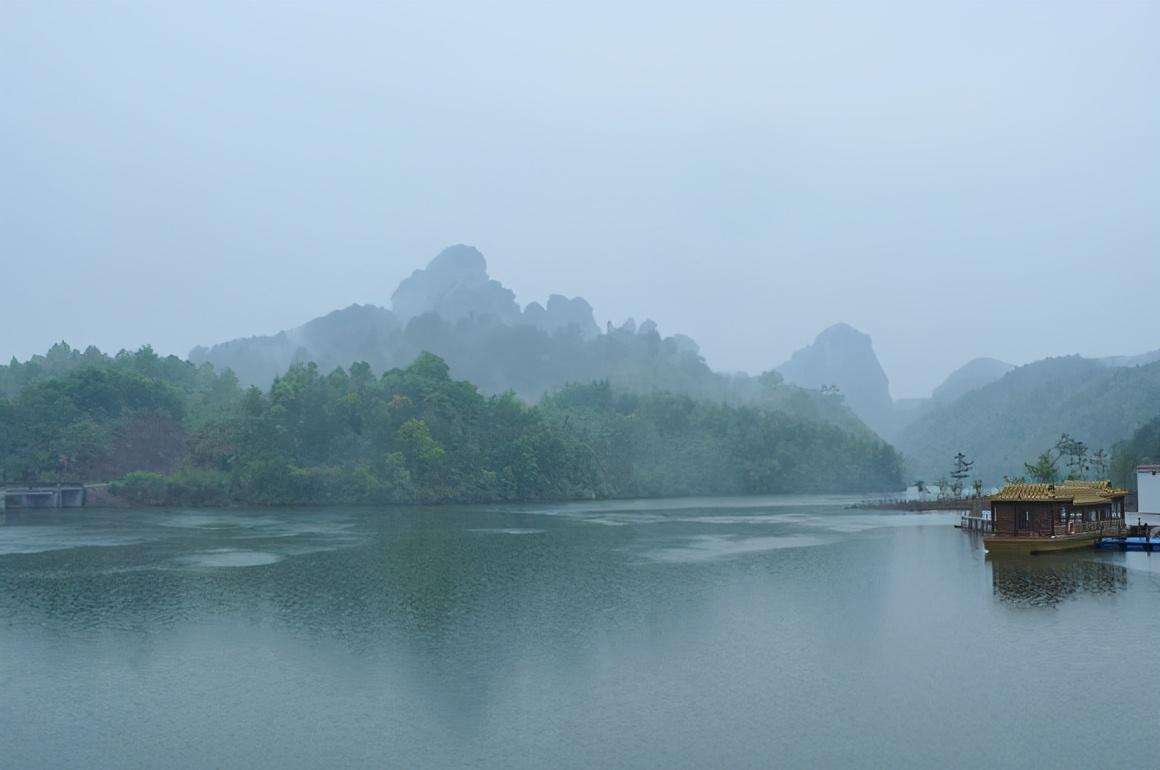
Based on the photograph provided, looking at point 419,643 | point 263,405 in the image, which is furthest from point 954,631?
point 263,405

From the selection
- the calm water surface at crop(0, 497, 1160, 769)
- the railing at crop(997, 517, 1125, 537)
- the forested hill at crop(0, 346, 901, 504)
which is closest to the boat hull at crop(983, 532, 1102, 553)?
the railing at crop(997, 517, 1125, 537)

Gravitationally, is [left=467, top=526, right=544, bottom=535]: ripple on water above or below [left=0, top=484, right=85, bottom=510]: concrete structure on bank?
below

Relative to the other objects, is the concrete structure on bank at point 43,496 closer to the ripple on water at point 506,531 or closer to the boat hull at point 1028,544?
the ripple on water at point 506,531

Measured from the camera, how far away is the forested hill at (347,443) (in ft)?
349

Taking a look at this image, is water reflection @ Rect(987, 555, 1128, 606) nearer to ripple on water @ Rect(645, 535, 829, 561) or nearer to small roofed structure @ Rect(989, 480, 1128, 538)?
small roofed structure @ Rect(989, 480, 1128, 538)

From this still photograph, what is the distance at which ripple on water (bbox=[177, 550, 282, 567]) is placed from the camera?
48.2 m

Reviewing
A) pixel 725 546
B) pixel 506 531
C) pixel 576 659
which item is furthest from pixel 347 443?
pixel 576 659

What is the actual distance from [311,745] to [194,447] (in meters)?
100

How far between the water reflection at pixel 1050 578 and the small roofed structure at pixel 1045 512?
2481mm

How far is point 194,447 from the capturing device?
110 metres

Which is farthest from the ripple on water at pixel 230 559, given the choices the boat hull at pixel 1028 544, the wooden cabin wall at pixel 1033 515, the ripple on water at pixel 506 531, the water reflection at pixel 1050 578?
the wooden cabin wall at pixel 1033 515

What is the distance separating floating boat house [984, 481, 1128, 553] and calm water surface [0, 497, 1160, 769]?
7.20 feet

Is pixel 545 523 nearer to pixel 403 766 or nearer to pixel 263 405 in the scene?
pixel 263 405

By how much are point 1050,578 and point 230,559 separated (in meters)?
45.4
